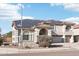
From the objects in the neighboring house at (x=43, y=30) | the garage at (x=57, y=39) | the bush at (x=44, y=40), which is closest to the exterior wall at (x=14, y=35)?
the neighboring house at (x=43, y=30)

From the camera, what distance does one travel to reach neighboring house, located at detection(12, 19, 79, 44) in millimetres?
20312

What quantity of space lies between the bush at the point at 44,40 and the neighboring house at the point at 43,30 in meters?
0.08

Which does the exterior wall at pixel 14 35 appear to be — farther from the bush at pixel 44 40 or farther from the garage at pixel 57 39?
the garage at pixel 57 39

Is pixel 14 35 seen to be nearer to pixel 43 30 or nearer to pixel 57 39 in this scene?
pixel 43 30

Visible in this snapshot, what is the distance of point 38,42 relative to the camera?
67.1ft

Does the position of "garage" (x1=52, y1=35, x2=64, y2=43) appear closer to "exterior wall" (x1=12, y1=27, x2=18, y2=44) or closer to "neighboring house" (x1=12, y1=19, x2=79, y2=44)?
"neighboring house" (x1=12, y1=19, x2=79, y2=44)

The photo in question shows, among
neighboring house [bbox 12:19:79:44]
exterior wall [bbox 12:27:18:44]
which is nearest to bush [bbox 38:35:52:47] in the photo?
neighboring house [bbox 12:19:79:44]

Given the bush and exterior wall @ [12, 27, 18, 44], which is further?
the bush

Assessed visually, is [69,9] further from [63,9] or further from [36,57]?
[36,57]

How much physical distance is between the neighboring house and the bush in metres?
0.08

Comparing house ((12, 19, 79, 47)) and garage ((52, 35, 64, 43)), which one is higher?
house ((12, 19, 79, 47))

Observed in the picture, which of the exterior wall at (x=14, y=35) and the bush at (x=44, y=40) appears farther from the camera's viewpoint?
the bush at (x=44, y=40)

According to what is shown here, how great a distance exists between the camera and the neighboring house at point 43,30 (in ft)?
66.6

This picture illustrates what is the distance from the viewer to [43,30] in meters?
20.4
